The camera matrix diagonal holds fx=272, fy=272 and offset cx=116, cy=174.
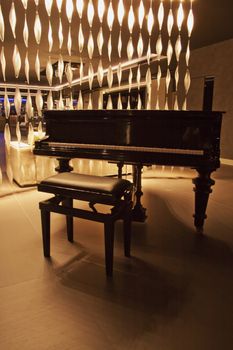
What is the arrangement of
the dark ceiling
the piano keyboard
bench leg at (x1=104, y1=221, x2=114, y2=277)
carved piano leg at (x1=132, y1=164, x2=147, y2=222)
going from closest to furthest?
1. bench leg at (x1=104, y1=221, x2=114, y2=277)
2. the piano keyboard
3. carved piano leg at (x1=132, y1=164, x2=147, y2=222)
4. the dark ceiling

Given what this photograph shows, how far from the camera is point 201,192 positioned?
7.63ft

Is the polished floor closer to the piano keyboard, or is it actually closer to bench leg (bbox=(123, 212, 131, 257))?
bench leg (bbox=(123, 212, 131, 257))

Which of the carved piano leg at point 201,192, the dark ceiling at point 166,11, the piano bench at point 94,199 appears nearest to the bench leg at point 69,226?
the piano bench at point 94,199

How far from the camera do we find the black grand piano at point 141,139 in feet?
6.93

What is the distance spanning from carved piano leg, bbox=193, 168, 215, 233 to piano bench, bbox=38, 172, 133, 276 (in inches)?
27.5

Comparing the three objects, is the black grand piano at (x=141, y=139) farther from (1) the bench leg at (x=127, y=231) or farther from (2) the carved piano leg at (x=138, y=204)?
(1) the bench leg at (x=127, y=231)

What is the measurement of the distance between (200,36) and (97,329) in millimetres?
5987

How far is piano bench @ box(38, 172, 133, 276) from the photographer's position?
1.66 metres

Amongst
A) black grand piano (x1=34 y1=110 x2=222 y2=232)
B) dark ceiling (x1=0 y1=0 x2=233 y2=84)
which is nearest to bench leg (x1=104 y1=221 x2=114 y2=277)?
black grand piano (x1=34 y1=110 x2=222 y2=232)

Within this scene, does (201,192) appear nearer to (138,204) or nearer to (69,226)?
(138,204)

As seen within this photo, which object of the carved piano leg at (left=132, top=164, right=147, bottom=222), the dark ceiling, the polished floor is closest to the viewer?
the polished floor

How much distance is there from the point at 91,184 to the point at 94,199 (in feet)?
0.34

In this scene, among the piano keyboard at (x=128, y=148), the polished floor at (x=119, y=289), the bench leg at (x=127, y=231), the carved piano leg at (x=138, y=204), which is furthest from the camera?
the carved piano leg at (x=138, y=204)

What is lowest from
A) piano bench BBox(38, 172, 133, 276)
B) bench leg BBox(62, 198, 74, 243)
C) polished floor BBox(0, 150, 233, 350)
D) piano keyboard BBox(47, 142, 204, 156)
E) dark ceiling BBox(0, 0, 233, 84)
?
polished floor BBox(0, 150, 233, 350)
